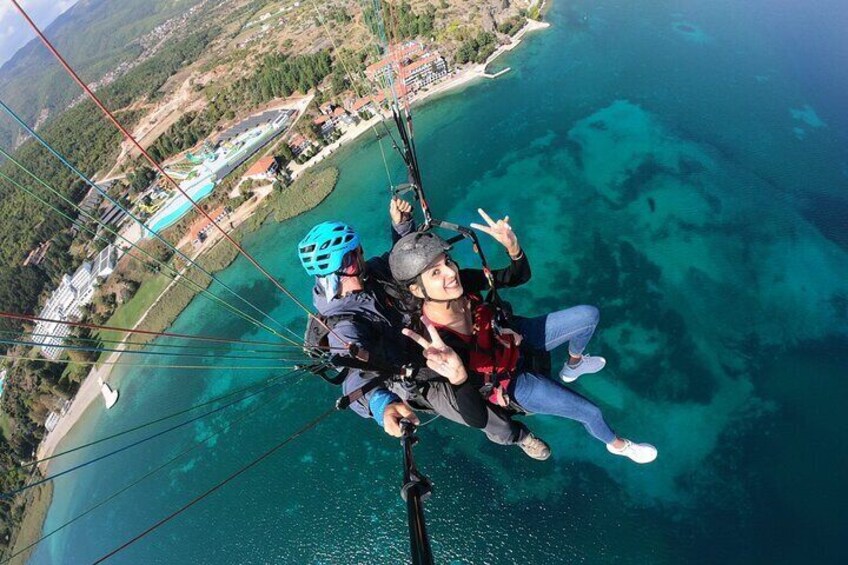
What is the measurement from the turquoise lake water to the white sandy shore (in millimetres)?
1214

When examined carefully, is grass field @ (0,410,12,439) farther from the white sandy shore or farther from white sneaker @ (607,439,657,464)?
white sneaker @ (607,439,657,464)

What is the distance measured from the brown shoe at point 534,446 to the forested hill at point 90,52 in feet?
334

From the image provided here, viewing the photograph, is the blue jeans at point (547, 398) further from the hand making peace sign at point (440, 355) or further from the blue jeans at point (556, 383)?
the hand making peace sign at point (440, 355)

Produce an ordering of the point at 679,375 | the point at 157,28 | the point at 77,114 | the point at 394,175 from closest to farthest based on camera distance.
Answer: the point at 679,375 < the point at 394,175 < the point at 77,114 < the point at 157,28

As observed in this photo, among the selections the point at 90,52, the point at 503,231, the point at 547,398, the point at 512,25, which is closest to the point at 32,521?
the point at 547,398

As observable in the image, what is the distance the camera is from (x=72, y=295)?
79.9 feet

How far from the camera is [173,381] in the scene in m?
18.5

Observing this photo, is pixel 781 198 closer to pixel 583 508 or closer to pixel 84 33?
pixel 583 508

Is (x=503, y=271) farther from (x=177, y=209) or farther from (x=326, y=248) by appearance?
(x=177, y=209)

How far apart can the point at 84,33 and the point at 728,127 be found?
179634mm

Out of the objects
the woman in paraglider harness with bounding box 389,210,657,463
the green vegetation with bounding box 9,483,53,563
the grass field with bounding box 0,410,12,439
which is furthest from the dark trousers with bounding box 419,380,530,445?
the grass field with bounding box 0,410,12,439

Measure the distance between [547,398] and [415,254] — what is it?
1.68m

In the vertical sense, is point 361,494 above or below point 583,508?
above

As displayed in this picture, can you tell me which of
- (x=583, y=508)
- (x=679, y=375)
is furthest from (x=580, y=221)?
(x=583, y=508)
